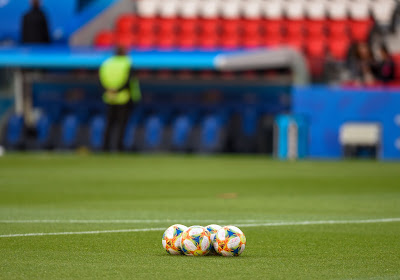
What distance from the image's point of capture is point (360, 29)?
83.5ft

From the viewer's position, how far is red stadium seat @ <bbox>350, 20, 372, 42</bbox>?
2495 centimetres

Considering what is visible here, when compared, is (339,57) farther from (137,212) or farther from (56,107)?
(137,212)

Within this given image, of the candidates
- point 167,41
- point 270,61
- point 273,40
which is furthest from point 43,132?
point 270,61

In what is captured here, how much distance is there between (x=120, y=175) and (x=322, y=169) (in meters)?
3.59

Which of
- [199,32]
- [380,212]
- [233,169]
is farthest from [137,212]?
[199,32]

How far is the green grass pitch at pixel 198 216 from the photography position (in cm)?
561

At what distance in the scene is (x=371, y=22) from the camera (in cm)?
2534

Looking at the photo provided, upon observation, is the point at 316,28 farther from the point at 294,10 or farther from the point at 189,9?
the point at 189,9

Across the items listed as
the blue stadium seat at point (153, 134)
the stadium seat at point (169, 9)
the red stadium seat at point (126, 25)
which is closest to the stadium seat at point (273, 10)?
the stadium seat at point (169, 9)

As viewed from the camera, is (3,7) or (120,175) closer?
(120,175)

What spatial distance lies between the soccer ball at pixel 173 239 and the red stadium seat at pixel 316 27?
19899 mm

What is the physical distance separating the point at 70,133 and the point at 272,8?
6418 mm

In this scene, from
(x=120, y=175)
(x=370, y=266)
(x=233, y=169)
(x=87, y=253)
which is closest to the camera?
(x=370, y=266)

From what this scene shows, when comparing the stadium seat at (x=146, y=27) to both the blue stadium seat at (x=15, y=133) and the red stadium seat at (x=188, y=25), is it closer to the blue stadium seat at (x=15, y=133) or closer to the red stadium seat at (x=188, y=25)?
the red stadium seat at (x=188, y=25)
